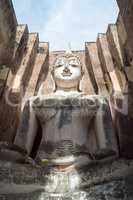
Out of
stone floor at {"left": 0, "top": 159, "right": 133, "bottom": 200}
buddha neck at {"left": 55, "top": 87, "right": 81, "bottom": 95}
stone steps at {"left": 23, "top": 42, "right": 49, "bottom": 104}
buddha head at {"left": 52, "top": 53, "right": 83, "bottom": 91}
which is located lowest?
stone steps at {"left": 23, "top": 42, "right": 49, "bottom": 104}

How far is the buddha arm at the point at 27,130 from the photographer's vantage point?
15.2ft

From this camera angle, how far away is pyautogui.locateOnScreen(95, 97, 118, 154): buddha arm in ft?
14.6

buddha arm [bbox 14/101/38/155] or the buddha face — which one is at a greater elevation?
the buddha face

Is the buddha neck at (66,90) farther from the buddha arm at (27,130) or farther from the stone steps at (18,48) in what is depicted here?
the stone steps at (18,48)

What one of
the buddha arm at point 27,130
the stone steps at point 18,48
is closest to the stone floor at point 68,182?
the buddha arm at point 27,130

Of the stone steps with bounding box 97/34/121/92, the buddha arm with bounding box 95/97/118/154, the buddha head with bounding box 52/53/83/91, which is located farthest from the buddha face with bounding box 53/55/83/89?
the stone steps with bounding box 97/34/121/92

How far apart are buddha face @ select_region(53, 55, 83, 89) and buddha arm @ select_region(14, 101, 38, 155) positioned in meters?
0.48

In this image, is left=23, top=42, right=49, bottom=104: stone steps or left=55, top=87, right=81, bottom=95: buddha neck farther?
left=23, top=42, right=49, bottom=104: stone steps

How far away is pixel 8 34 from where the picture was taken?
5480 millimetres

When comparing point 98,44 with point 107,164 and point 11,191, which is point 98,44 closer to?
point 107,164

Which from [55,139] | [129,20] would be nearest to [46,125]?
[55,139]

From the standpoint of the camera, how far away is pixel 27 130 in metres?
4.76

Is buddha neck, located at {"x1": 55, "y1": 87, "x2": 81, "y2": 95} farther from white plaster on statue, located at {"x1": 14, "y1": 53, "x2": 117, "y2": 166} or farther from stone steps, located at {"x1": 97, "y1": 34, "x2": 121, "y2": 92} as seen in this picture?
stone steps, located at {"x1": 97, "y1": 34, "x2": 121, "y2": 92}

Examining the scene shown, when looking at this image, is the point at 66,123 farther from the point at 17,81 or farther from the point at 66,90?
the point at 17,81
